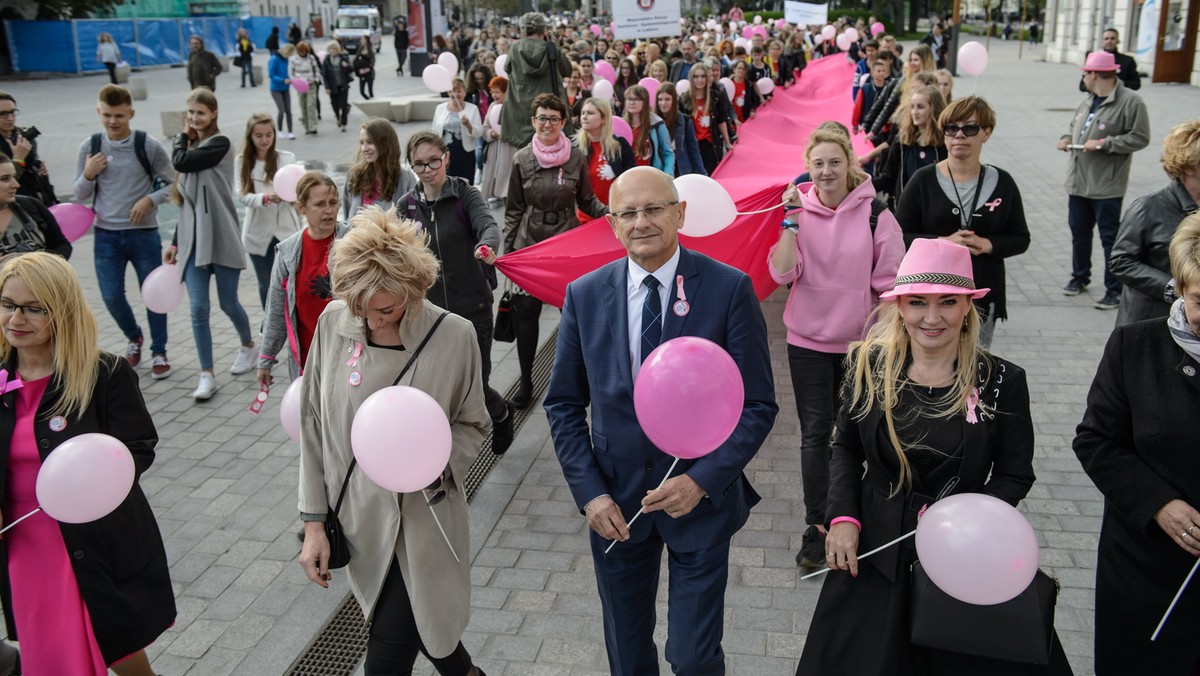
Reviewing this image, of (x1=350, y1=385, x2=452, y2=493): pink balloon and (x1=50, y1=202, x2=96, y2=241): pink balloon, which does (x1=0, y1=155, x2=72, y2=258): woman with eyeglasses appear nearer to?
(x1=50, y1=202, x2=96, y2=241): pink balloon

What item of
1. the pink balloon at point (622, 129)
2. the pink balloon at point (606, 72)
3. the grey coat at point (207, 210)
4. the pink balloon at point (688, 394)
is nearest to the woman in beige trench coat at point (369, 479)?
the pink balloon at point (688, 394)

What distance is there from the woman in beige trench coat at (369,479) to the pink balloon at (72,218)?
14.6ft

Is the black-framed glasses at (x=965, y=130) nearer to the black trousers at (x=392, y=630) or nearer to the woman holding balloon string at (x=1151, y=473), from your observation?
the woman holding balloon string at (x=1151, y=473)

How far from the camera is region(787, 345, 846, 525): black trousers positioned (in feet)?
15.5

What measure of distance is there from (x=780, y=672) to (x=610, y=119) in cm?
476

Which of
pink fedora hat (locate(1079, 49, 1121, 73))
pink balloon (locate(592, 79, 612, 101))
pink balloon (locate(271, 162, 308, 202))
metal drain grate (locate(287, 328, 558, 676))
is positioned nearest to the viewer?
metal drain grate (locate(287, 328, 558, 676))

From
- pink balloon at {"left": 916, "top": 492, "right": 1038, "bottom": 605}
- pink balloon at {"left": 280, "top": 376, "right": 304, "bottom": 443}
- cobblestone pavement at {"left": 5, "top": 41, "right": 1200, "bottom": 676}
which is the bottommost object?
cobblestone pavement at {"left": 5, "top": 41, "right": 1200, "bottom": 676}

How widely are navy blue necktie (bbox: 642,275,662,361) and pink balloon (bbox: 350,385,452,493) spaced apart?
2.38 feet

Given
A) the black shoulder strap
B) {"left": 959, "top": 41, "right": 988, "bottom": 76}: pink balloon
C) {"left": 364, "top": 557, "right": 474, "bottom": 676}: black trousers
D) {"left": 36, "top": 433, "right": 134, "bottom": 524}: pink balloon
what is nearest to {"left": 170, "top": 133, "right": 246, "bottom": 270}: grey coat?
{"left": 36, "top": 433, "right": 134, "bottom": 524}: pink balloon

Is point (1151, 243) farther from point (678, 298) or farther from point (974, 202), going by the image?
point (678, 298)

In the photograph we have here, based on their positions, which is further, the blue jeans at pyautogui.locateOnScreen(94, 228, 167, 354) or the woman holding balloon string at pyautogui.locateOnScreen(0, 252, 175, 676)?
the blue jeans at pyautogui.locateOnScreen(94, 228, 167, 354)

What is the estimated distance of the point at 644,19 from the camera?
44.0 feet

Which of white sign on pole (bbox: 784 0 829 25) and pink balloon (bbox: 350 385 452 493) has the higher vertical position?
white sign on pole (bbox: 784 0 829 25)

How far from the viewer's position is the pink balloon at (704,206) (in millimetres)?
4996
